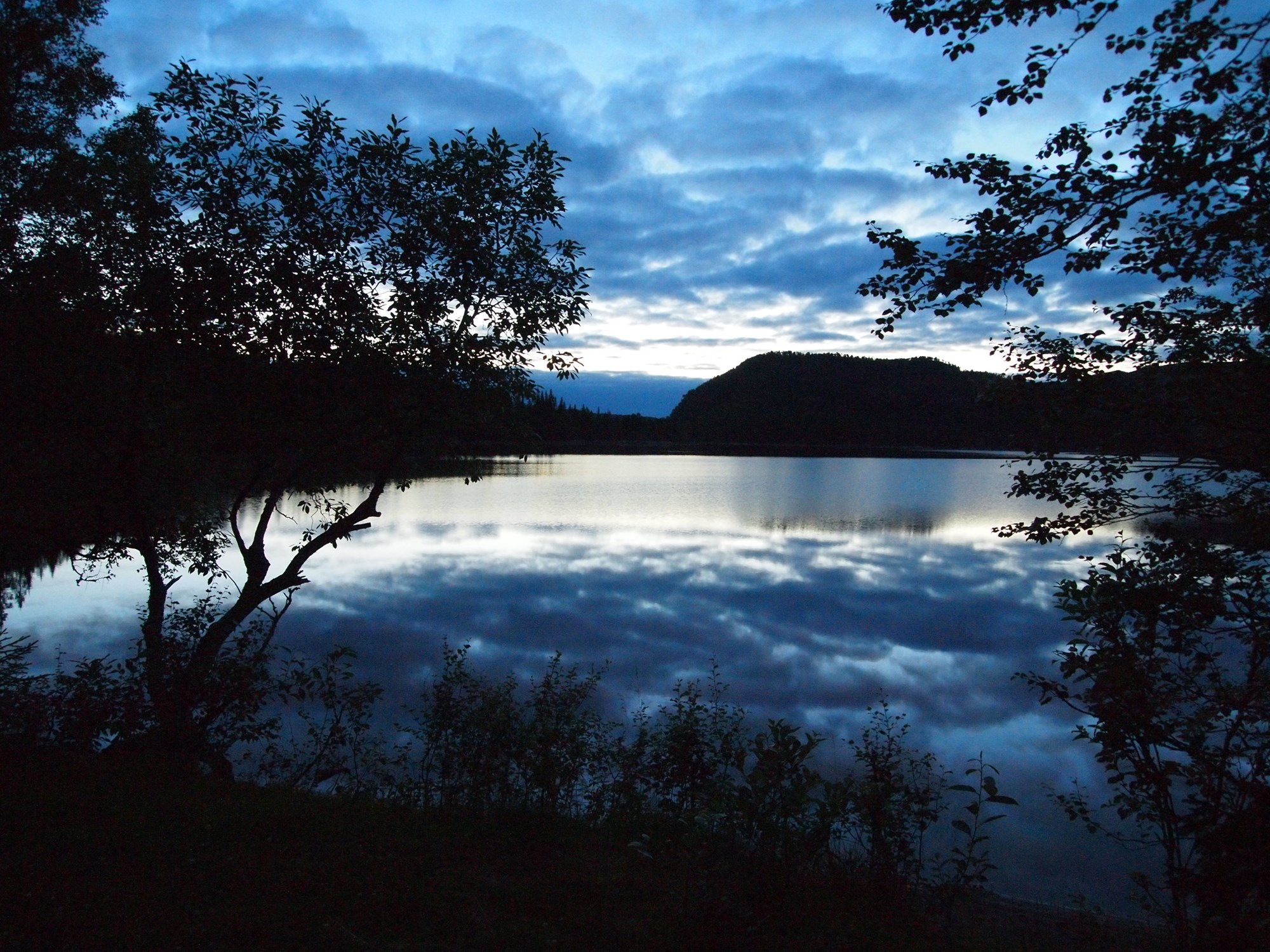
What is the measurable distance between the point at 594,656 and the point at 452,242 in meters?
12.8

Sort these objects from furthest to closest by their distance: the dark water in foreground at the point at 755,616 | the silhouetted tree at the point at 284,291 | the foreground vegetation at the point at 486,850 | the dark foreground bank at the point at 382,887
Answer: the dark water in foreground at the point at 755,616 → the silhouetted tree at the point at 284,291 → the foreground vegetation at the point at 486,850 → the dark foreground bank at the point at 382,887

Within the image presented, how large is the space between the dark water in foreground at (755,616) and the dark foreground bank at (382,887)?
15.8ft

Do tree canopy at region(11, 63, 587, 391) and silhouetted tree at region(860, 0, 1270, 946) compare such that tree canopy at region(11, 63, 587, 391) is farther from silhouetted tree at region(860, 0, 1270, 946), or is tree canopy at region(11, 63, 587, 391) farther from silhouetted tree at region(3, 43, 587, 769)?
silhouetted tree at region(860, 0, 1270, 946)

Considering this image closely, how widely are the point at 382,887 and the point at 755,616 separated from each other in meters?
18.6

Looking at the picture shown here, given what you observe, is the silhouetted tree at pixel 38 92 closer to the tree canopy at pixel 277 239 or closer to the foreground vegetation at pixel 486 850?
the tree canopy at pixel 277 239

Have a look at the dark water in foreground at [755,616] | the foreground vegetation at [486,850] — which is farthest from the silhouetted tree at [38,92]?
the dark water in foreground at [755,616]

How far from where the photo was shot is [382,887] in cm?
586

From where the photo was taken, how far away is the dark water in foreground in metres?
14.1

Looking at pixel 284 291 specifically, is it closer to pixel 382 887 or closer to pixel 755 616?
pixel 382 887

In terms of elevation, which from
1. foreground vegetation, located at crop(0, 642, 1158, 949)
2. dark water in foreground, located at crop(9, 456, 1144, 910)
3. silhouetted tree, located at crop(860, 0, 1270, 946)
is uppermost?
silhouetted tree, located at crop(860, 0, 1270, 946)

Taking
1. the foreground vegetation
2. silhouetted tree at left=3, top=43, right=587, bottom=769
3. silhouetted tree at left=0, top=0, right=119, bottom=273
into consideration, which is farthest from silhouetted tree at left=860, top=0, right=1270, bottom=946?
silhouetted tree at left=0, top=0, right=119, bottom=273

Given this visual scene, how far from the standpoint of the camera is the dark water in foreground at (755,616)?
14094mm

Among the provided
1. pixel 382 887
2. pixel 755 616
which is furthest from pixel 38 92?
pixel 755 616

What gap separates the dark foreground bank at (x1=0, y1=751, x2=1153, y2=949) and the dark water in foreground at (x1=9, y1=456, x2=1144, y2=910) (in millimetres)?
4811
